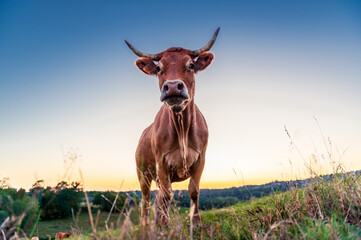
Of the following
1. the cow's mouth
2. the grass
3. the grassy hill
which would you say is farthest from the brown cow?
the grassy hill

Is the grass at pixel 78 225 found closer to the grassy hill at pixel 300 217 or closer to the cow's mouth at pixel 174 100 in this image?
the grassy hill at pixel 300 217

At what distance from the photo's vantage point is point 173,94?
14.8ft

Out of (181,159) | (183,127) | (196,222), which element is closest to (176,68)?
(183,127)

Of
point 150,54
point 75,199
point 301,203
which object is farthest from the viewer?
point 75,199

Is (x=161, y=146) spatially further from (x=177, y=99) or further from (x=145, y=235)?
(x=145, y=235)

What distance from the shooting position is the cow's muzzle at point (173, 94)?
447cm

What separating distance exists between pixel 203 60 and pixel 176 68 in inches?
42.3

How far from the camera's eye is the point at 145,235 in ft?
5.99

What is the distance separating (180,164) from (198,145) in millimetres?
599

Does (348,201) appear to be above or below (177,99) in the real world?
below

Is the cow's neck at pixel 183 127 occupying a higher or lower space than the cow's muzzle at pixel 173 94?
lower

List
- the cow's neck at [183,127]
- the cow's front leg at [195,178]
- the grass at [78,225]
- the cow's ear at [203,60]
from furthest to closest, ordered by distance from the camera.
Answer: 1. the cow's ear at [203,60]
2. the cow's front leg at [195,178]
3. the cow's neck at [183,127]
4. the grass at [78,225]

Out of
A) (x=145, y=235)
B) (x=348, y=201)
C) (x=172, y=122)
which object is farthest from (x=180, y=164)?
(x=145, y=235)

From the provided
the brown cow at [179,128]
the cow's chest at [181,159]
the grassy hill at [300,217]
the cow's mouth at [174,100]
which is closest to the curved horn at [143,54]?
the brown cow at [179,128]
